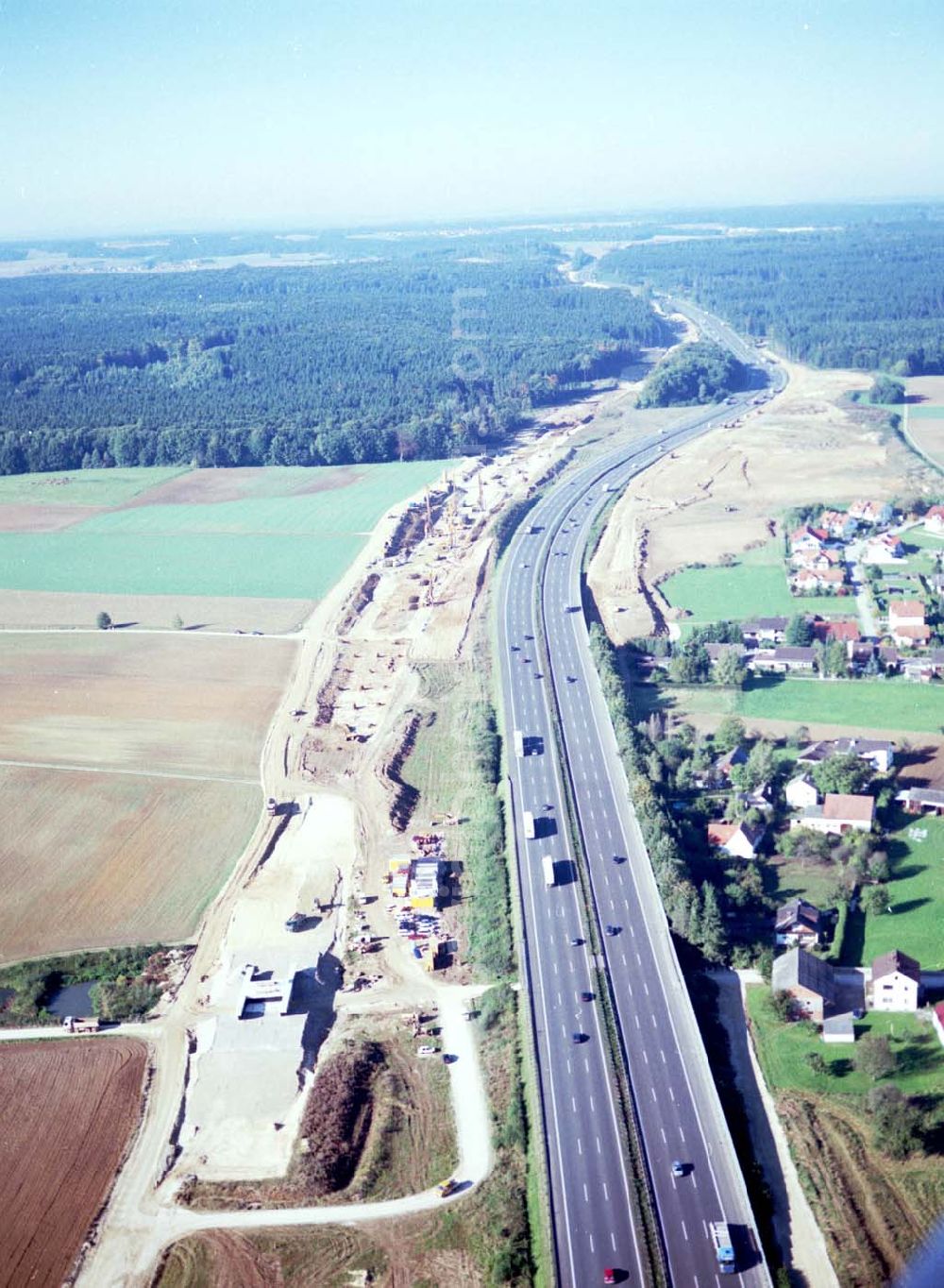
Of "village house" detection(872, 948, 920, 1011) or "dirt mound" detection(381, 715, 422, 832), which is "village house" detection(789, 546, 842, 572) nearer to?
"dirt mound" detection(381, 715, 422, 832)

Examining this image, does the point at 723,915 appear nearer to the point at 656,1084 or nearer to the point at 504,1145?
the point at 656,1084

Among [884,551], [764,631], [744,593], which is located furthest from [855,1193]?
[884,551]

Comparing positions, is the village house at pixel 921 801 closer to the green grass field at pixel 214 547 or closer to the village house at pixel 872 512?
the village house at pixel 872 512

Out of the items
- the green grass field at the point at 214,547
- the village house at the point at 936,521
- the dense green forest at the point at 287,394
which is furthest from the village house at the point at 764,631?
the dense green forest at the point at 287,394

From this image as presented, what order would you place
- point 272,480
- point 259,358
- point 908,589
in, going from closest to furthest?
point 908,589 → point 272,480 → point 259,358

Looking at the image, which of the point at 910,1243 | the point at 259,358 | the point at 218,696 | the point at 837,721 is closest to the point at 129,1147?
the point at 910,1243

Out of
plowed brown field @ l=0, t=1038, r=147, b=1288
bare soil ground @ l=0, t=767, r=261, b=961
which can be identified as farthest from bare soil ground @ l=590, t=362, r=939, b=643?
plowed brown field @ l=0, t=1038, r=147, b=1288
